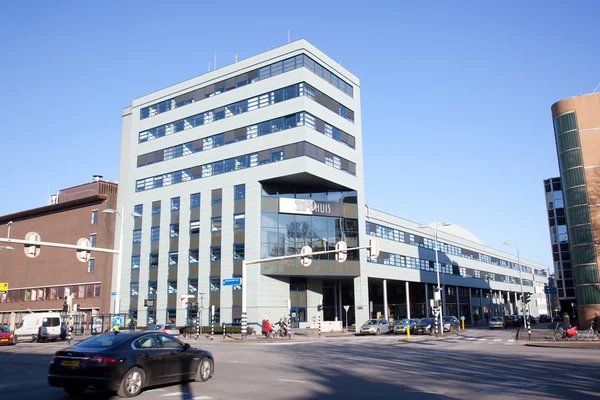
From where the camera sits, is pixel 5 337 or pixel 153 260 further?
pixel 153 260

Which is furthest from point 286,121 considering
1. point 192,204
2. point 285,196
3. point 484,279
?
point 484,279

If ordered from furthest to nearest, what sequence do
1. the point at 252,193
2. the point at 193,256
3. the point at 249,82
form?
the point at 193,256 → the point at 249,82 → the point at 252,193

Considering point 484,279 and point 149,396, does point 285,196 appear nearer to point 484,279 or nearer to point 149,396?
point 149,396

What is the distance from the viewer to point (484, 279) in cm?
9394

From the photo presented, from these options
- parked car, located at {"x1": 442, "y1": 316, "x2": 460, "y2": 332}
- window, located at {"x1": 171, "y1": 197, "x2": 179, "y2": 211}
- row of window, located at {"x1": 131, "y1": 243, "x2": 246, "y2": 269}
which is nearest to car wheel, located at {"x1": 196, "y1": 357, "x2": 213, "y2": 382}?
row of window, located at {"x1": 131, "y1": 243, "x2": 246, "y2": 269}

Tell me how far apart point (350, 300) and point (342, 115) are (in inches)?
834

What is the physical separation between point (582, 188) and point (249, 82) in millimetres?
32698

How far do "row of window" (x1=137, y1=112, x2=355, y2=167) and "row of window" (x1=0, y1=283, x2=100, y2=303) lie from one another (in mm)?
15882

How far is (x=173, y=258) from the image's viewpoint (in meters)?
55.8

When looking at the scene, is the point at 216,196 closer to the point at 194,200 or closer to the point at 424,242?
the point at 194,200

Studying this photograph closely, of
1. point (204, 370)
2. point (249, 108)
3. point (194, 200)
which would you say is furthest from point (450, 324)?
point (204, 370)

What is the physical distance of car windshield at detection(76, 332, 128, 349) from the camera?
11.4 metres

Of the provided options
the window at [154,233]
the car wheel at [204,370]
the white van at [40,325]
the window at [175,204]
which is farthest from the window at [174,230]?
the car wheel at [204,370]

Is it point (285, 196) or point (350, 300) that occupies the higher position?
point (285, 196)
